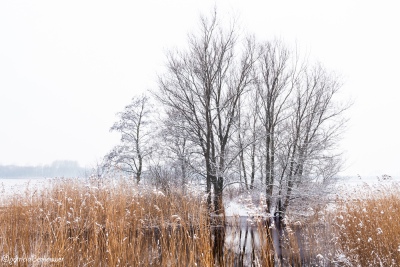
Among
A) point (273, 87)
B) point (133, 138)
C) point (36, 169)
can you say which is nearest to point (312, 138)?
point (273, 87)

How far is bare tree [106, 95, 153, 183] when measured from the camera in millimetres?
19031

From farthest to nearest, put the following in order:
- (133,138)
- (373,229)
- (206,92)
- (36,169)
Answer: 1. (36,169)
2. (133,138)
3. (206,92)
4. (373,229)

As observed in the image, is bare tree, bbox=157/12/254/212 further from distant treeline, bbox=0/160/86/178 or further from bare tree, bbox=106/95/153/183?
distant treeline, bbox=0/160/86/178

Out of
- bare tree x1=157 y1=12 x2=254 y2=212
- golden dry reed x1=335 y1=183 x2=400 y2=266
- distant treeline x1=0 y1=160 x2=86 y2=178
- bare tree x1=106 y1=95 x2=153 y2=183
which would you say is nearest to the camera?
golden dry reed x1=335 y1=183 x2=400 y2=266

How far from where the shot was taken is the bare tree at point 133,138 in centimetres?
1903

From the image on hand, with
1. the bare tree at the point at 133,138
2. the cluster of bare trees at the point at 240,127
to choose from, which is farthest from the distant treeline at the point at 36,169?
the cluster of bare trees at the point at 240,127

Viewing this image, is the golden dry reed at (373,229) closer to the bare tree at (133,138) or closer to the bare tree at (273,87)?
the bare tree at (273,87)

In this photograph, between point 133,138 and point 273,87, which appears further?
point 133,138

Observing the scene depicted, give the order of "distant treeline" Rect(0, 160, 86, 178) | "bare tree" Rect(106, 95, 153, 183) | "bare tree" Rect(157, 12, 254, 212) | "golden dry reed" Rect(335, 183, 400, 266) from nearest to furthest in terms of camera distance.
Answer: "golden dry reed" Rect(335, 183, 400, 266)
"bare tree" Rect(157, 12, 254, 212)
"bare tree" Rect(106, 95, 153, 183)
"distant treeline" Rect(0, 160, 86, 178)

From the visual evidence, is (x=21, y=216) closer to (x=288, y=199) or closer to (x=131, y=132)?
(x=288, y=199)

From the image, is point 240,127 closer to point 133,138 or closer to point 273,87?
point 273,87

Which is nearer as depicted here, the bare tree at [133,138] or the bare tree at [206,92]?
the bare tree at [206,92]

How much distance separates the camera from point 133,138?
19.8 meters

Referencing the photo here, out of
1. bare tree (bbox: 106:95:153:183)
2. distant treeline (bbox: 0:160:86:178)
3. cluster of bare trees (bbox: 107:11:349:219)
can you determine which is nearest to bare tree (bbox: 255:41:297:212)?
cluster of bare trees (bbox: 107:11:349:219)
